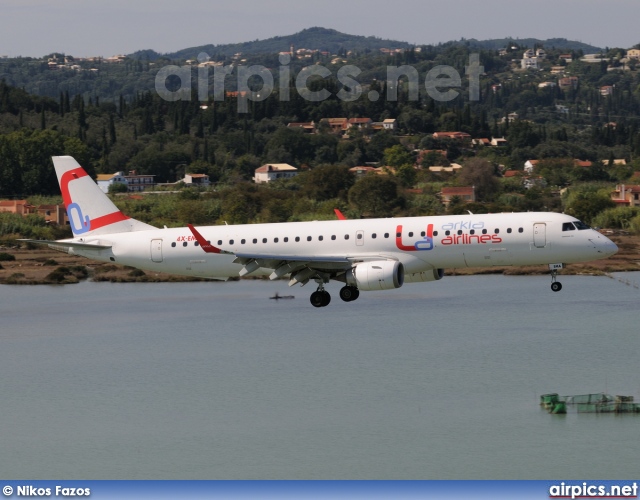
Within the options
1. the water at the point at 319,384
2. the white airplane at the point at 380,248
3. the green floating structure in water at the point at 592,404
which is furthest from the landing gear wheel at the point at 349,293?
the green floating structure in water at the point at 592,404

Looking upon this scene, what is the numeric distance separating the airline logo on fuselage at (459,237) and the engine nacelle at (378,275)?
1.51 meters

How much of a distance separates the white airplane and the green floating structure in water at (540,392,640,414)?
20.3 meters

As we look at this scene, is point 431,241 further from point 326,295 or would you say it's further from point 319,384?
point 319,384

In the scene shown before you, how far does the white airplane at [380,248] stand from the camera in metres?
64.9

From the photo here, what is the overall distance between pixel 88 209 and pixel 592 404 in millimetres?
38177

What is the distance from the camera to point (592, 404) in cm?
8544

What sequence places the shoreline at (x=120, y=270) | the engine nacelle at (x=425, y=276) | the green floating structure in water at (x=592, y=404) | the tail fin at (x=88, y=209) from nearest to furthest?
the engine nacelle at (x=425, y=276) < the tail fin at (x=88, y=209) < the green floating structure in water at (x=592, y=404) < the shoreline at (x=120, y=270)

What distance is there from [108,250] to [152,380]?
2692 cm

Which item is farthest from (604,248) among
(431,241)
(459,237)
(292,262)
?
(292,262)

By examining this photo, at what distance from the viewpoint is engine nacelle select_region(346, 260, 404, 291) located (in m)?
64.3

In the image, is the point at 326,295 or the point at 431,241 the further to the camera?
the point at 326,295

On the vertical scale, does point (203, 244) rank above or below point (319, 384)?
above

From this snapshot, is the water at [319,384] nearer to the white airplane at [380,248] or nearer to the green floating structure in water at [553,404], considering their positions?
the green floating structure in water at [553,404]

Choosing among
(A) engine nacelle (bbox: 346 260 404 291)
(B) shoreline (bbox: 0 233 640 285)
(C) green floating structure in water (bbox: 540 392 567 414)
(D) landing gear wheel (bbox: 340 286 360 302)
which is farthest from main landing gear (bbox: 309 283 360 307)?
(B) shoreline (bbox: 0 233 640 285)
